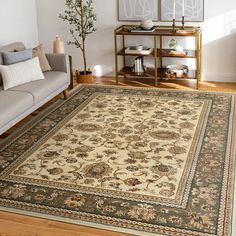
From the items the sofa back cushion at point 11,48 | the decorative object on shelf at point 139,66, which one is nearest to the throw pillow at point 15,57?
the sofa back cushion at point 11,48

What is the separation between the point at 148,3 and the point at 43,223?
3.81 metres

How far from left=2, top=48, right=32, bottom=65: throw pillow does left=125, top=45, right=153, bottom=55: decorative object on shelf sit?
4.79ft

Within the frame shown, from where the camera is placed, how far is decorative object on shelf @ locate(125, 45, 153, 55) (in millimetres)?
5789

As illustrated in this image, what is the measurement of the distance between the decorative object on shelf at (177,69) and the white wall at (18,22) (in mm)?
2069

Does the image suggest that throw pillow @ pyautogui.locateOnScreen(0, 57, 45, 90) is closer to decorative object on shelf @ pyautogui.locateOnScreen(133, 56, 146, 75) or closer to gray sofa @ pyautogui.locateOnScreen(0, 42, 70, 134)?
gray sofa @ pyautogui.locateOnScreen(0, 42, 70, 134)

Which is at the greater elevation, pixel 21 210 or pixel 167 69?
pixel 167 69

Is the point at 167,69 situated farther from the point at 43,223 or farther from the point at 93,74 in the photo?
the point at 43,223

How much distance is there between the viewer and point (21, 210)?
3.13 meters

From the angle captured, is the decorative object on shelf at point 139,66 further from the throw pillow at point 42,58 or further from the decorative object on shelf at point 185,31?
the throw pillow at point 42,58

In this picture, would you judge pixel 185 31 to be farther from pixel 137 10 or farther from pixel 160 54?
pixel 137 10

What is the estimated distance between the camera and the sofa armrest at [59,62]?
528 centimetres

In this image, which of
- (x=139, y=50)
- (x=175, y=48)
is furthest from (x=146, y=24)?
(x=175, y=48)

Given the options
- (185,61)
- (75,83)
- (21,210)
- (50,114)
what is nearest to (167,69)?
(185,61)

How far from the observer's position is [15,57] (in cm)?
491
